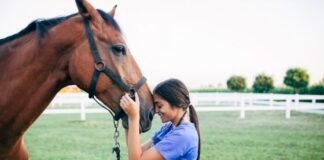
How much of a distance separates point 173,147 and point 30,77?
1160 mm

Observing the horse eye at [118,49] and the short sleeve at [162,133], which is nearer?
the horse eye at [118,49]

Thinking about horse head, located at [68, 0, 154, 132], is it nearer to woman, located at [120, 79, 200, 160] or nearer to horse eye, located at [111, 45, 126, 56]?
horse eye, located at [111, 45, 126, 56]

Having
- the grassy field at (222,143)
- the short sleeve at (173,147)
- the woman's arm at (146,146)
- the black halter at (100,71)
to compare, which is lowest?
the grassy field at (222,143)

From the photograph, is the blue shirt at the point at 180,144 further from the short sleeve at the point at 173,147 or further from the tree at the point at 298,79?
the tree at the point at 298,79

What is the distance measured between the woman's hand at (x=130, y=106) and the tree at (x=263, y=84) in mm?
43239

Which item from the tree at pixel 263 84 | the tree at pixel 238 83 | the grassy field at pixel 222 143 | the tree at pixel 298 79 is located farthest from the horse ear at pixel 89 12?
the tree at pixel 238 83

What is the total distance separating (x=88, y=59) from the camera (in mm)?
2344

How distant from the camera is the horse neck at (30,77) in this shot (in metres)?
2.35

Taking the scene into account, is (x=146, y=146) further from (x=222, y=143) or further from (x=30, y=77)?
(x=222, y=143)

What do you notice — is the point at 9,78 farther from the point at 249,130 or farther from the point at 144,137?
the point at 249,130

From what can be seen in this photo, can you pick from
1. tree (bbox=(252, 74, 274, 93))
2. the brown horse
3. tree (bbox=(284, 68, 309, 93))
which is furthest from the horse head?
tree (bbox=(252, 74, 274, 93))

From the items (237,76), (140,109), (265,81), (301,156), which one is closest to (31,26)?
(140,109)

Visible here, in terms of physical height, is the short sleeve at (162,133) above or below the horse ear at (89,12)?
below

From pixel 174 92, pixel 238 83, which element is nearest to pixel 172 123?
pixel 174 92
